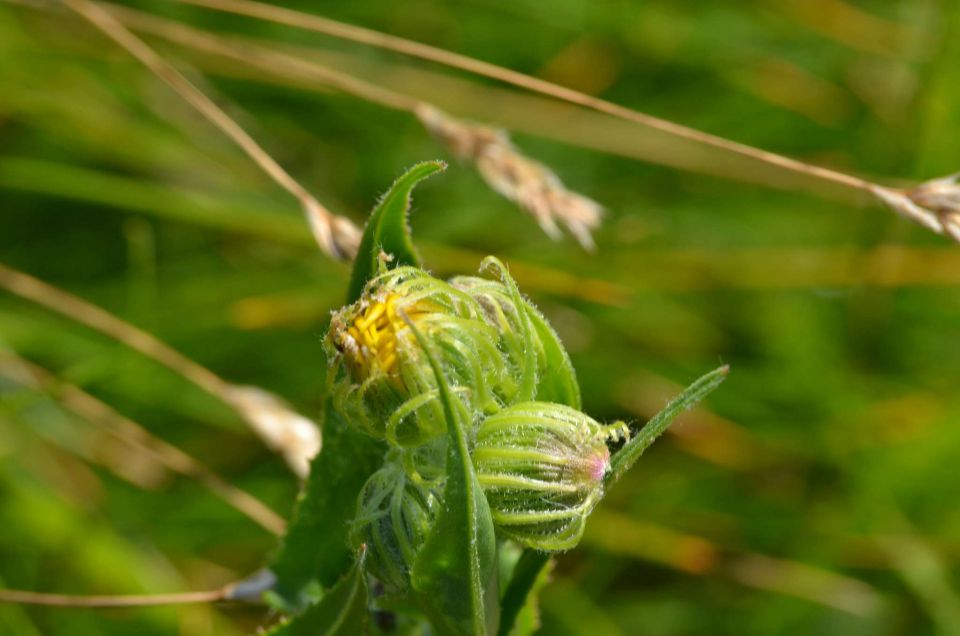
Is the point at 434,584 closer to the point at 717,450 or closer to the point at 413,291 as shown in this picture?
the point at 413,291

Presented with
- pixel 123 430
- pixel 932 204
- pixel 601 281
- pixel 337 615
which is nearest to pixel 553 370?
pixel 337 615

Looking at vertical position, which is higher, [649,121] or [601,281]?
[649,121]

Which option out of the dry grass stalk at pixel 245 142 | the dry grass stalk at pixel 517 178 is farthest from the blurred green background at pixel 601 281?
the dry grass stalk at pixel 517 178

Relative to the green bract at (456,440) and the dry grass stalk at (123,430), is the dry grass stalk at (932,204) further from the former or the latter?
the dry grass stalk at (123,430)

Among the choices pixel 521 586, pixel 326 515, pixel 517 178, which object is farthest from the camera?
pixel 517 178

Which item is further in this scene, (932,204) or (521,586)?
(932,204)

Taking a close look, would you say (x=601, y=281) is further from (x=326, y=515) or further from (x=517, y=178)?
(x=326, y=515)

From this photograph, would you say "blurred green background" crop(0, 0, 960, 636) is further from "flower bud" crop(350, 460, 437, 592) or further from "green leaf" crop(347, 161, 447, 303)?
"flower bud" crop(350, 460, 437, 592)

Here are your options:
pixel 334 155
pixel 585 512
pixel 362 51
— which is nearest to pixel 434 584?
pixel 585 512

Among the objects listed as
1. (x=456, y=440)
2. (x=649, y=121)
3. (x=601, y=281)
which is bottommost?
(x=601, y=281)
